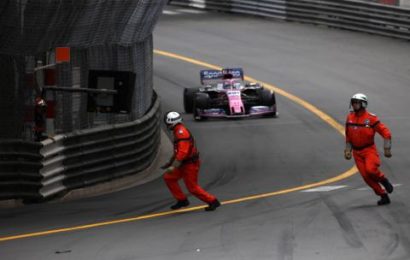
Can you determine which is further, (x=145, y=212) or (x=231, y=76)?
(x=231, y=76)

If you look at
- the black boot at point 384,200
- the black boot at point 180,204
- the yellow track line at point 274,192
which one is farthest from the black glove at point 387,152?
the black boot at point 180,204

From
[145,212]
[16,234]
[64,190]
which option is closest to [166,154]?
[64,190]

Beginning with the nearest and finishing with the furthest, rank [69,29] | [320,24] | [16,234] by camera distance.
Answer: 1. [16,234]
2. [69,29]
3. [320,24]

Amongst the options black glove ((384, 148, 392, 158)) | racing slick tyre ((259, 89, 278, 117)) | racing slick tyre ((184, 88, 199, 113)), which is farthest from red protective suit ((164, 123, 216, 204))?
racing slick tyre ((184, 88, 199, 113))

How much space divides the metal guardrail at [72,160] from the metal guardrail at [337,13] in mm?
15109

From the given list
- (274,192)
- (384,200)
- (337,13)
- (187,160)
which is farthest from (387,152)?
(337,13)

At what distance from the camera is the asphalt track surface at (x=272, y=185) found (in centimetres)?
1300

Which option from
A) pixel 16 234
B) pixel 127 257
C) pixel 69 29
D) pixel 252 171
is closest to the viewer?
pixel 127 257

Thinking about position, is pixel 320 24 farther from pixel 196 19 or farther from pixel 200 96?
pixel 200 96

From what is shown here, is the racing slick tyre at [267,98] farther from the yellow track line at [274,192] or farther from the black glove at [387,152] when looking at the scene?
the black glove at [387,152]

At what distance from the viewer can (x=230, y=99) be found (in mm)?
24531

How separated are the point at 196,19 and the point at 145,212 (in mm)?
23680

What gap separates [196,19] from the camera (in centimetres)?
3903

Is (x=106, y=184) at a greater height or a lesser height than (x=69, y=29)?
lesser
